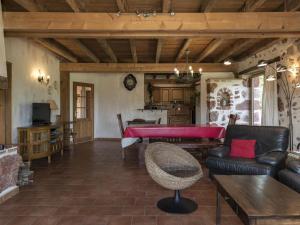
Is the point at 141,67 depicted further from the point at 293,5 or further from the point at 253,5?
the point at 293,5

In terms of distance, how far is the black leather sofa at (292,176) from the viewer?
245cm

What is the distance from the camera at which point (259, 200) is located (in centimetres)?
176

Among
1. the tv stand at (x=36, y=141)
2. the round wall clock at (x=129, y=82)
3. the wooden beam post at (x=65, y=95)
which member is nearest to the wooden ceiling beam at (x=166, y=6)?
the tv stand at (x=36, y=141)

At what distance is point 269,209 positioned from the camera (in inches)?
63.4

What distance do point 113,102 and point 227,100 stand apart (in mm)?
3974

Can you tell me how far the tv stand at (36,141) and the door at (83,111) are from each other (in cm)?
256

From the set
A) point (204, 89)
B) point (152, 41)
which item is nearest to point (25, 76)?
point (152, 41)

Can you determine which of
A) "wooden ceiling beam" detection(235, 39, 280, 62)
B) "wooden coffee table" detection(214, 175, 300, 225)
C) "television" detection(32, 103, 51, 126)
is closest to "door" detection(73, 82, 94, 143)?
"television" detection(32, 103, 51, 126)

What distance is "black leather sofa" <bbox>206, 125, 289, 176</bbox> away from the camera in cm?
314

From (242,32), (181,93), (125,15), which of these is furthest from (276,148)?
(181,93)

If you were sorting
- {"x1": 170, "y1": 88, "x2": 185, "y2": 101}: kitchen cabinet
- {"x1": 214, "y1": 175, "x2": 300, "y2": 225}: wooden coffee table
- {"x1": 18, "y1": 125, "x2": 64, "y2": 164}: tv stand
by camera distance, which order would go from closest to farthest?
{"x1": 214, "y1": 175, "x2": 300, "y2": 225}: wooden coffee table < {"x1": 18, "y1": 125, "x2": 64, "y2": 164}: tv stand < {"x1": 170, "y1": 88, "x2": 185, "y2": 101}: kitchen cabinet

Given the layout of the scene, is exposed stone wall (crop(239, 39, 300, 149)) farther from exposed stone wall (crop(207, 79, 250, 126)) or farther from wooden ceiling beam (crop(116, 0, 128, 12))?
wooden ceiling beam (crop(116, 0, 128, 12))

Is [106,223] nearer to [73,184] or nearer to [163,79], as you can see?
[73,184]

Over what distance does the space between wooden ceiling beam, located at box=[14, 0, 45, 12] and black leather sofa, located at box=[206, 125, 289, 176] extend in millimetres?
3377
